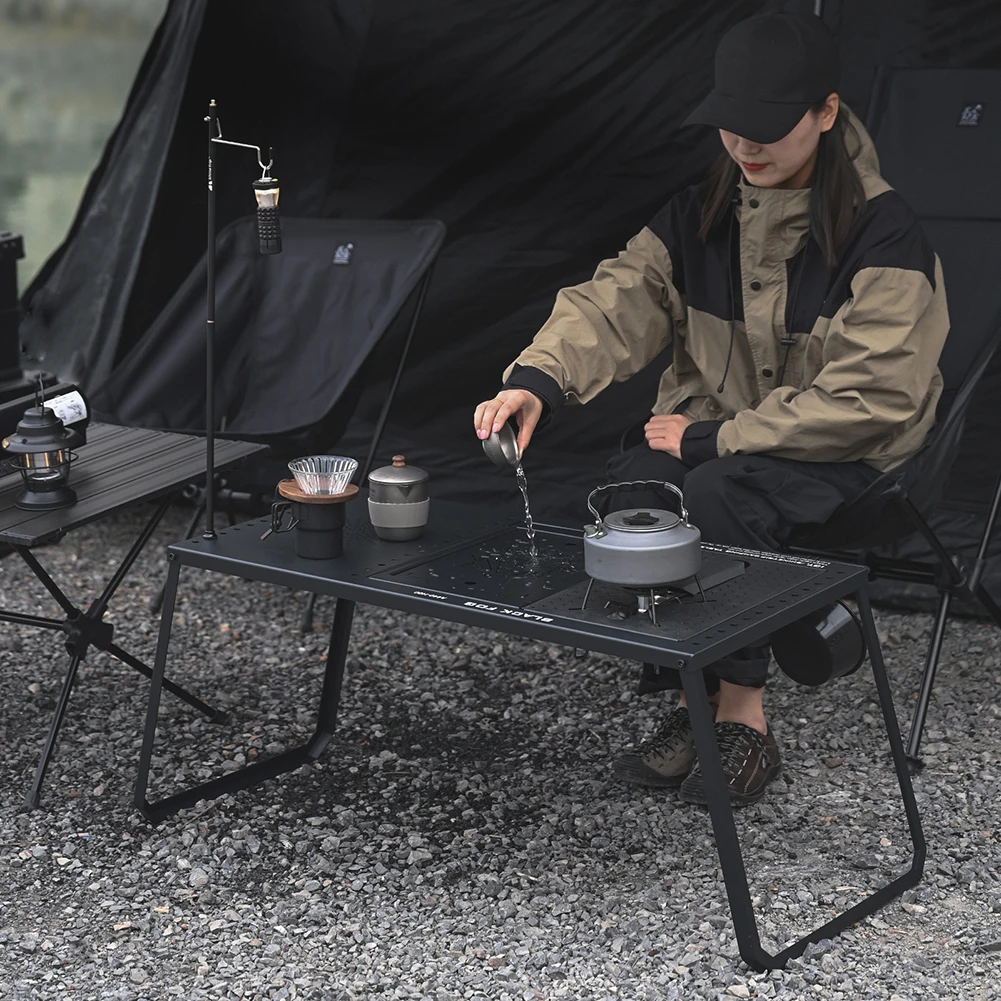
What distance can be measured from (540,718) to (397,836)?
57 cm

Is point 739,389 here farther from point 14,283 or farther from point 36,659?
point 14,283

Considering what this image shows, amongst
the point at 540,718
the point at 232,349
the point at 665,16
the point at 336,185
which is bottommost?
the point at 540,718

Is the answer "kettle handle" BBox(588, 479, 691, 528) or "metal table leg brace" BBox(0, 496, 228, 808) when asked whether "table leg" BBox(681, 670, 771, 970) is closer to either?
"kettle handle" BBox(588, 479, 691, 528)

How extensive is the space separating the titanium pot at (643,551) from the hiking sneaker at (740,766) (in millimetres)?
636

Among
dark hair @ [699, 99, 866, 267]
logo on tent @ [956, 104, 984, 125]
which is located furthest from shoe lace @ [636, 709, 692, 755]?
logo on tent @ [956, 104, 984, 125]

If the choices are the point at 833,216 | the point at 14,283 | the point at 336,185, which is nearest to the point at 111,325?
the point at 14,283

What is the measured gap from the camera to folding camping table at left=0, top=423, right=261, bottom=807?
2.71m

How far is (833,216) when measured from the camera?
277cm

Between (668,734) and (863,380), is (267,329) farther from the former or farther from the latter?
(863,380)

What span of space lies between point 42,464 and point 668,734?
1.20 meters

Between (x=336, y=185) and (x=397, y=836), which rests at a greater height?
(x=336, y=185)

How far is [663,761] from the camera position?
9.29 ft

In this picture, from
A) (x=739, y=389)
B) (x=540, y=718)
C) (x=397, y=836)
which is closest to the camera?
(x=397, y=836)

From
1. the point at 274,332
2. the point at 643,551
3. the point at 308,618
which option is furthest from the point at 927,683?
the point at 274,332
